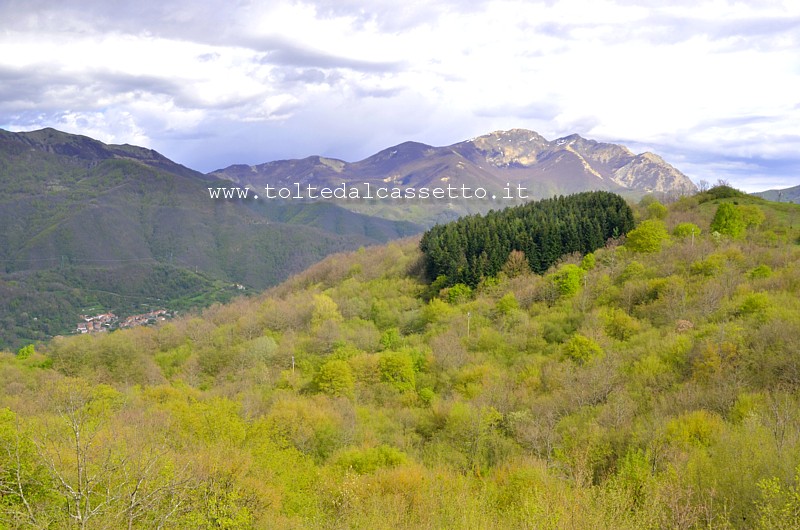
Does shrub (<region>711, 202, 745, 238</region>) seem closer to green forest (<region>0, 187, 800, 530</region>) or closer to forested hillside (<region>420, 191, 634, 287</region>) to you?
green forest (<region>0, 187, 800, 530</region>)

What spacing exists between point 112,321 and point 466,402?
564ft

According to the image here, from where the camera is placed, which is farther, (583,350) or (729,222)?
(729,222)

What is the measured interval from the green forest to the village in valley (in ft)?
346

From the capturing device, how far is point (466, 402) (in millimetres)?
40625

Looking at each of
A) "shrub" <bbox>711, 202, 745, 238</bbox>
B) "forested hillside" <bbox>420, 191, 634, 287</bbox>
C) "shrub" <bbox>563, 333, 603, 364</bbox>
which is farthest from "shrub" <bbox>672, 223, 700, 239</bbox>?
"shrub" <bbox>563, 333, 603, 364</bbox>

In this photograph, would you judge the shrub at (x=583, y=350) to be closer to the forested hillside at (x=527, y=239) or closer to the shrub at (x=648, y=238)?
the shrub at (x=648, y=238)

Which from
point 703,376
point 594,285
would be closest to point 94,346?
point 594,285

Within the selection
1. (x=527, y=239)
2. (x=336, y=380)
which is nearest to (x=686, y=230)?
(x=527, y=239)

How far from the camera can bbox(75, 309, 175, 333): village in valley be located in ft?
554

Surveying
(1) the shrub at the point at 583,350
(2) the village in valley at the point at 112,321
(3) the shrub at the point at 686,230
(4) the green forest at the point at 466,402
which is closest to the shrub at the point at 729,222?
(4) the green forest at the point at 466,402

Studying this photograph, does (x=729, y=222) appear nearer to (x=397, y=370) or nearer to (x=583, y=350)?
(x=583, y=350)

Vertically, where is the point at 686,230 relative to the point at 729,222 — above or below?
below

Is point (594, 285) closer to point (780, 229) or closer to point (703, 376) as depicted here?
point (703, 376)

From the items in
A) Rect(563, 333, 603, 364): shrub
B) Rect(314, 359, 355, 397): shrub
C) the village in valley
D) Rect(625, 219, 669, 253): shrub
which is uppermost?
Rect(625, 219, 669, 253): shrub
